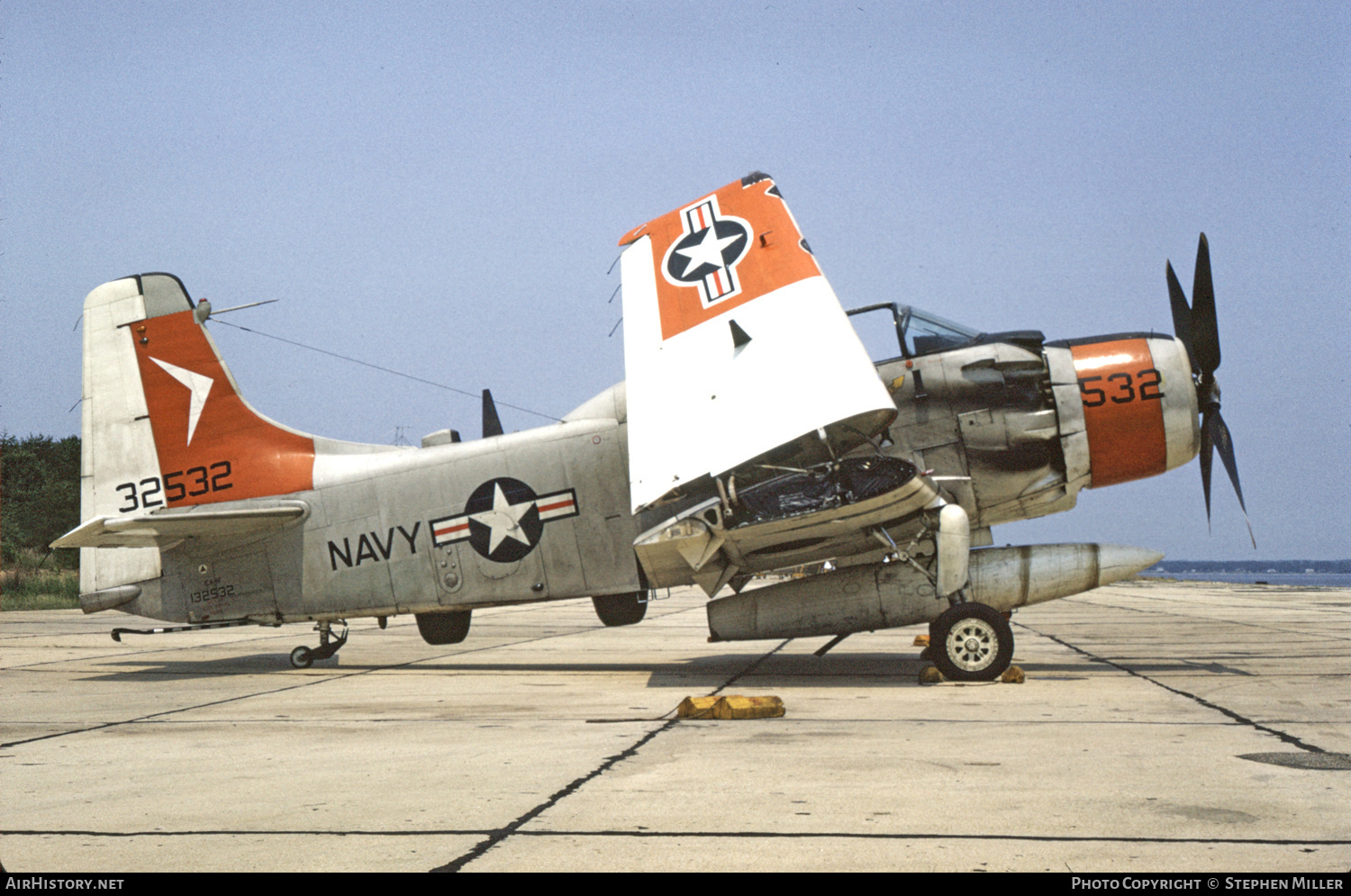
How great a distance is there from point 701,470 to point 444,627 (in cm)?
662

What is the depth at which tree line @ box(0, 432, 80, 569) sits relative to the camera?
2158 inches

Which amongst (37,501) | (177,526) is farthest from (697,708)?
(37,501)

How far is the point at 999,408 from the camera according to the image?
444 inches

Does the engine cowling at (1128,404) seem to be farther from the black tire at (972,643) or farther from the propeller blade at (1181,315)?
the black tire at (972,643)

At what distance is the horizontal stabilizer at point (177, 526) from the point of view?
12.6m

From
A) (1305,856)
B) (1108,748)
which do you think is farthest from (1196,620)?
(1305,856)

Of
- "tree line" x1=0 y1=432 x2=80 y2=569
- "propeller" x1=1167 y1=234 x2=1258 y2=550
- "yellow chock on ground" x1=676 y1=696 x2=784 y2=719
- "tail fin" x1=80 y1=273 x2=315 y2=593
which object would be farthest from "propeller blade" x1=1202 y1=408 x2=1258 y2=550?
"tree line" x1=0 y1=432 x2=80 y2=569

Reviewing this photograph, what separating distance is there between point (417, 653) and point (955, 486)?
9227 millimetres

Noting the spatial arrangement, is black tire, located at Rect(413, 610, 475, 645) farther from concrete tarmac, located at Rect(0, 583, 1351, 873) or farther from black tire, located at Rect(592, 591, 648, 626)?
black tire, located at Rect(592, 591, 648, 626)

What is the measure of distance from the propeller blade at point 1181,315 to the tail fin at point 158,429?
10534 millimetres

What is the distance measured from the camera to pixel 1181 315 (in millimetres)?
11414

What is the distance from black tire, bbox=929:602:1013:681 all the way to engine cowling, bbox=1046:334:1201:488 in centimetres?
197

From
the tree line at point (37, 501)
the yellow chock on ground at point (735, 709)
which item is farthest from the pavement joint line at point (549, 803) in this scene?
the tree line at point (37, 501)

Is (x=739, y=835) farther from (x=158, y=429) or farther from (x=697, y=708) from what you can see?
(x=158, y=429)
